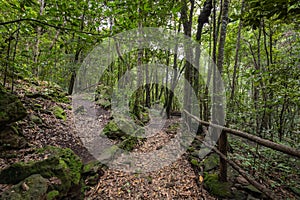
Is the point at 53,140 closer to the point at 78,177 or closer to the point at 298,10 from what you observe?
the point at 78,177

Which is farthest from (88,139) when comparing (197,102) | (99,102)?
(197,102)

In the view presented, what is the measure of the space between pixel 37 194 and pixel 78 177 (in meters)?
0.98

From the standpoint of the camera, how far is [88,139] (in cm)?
571

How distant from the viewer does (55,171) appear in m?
2.97

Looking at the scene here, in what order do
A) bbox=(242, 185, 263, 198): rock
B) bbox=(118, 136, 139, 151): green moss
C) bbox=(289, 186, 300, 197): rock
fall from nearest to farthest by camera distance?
1. bbox=(242, 185, 263, 198): rock
2. bbox=(289, 186, 300, 197): rock
3. bbox=(118, 136, 139, 151): green moss

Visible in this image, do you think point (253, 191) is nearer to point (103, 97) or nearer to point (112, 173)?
point (112, 173)

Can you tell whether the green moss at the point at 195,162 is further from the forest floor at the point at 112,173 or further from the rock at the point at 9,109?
the rock at the point at 9,109

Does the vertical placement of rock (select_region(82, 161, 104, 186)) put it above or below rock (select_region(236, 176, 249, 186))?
below

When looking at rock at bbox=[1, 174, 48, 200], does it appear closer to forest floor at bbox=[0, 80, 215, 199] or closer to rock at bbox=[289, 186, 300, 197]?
forest floor at bbox=[0, 80, 215, 199]

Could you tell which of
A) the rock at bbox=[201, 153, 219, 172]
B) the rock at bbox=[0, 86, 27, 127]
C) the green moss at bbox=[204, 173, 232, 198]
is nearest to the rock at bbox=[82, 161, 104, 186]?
the rock at bbox=[0, 86, 27, 127]

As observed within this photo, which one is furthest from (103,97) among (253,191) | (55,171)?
(253,191)

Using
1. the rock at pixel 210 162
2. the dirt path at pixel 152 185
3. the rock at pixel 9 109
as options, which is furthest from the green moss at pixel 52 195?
the rock at pixel 210 162

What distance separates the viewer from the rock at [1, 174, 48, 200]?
2242 mm

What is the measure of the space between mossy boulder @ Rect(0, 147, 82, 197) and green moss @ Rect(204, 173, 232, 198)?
267cm
